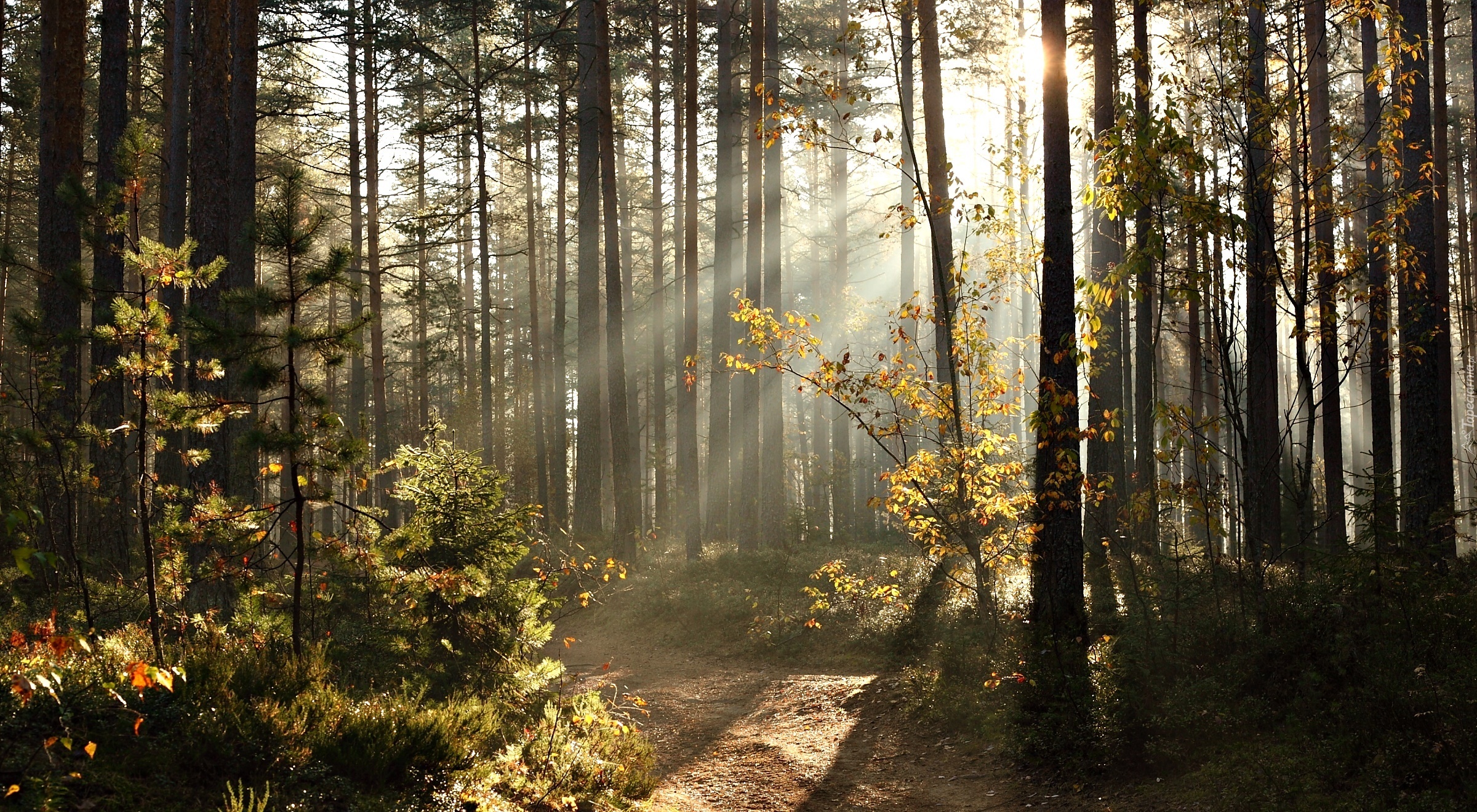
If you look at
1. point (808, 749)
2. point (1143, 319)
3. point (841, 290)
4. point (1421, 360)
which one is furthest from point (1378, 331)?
point (841, 290)

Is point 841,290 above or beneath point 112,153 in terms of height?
above

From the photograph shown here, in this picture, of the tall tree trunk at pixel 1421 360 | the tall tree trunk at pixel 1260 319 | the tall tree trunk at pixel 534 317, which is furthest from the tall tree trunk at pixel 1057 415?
the tall tree trunk at pixel 534 317

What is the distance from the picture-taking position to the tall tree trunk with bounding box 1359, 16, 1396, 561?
604cm

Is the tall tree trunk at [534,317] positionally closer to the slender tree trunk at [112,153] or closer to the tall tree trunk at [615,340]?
the tall tree trunk at [615,340]

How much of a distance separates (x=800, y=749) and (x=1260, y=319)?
352 inches

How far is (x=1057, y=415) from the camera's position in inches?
295

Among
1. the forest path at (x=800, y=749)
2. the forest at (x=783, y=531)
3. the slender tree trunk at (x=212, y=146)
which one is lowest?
the forest path at (x=800, y=749)

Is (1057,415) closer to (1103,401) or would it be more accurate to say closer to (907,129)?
(907,129)

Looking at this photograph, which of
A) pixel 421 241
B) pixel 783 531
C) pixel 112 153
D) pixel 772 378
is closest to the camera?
pixel 112 153

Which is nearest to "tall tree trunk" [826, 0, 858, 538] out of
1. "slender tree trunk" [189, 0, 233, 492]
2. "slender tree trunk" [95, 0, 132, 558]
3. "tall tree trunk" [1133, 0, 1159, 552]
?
"tall tree trunk" [1133, 0, 1159, 552]

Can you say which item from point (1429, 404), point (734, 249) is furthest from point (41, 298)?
point (1429, 404)

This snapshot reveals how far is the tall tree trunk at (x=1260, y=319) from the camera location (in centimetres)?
762

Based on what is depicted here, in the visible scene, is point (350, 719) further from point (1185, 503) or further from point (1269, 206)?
point (1269, 206)

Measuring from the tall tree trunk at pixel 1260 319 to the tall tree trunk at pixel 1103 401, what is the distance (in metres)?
1.26
